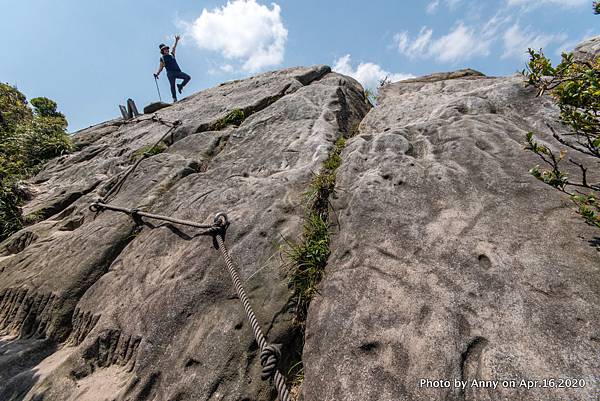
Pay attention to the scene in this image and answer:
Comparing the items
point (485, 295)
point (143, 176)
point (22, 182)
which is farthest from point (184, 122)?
point (485, 295)

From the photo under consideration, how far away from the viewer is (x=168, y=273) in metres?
3.43

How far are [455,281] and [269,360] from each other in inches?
64.4

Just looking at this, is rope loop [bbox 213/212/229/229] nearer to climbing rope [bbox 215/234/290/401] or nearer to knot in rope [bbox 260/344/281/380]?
climbing rope [bbox 215/234/290/401]

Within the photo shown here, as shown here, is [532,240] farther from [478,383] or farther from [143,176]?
[143,176]

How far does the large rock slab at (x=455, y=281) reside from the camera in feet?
6.43

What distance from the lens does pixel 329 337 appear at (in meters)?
2.44

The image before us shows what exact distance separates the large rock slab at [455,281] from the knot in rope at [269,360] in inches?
10.8

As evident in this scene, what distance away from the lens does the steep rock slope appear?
2674 millimetres

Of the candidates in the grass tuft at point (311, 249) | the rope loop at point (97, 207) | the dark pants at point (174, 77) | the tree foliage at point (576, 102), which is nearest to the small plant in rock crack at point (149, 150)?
the rope loop at point (97, 207)

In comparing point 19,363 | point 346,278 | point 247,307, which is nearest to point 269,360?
point 247,307

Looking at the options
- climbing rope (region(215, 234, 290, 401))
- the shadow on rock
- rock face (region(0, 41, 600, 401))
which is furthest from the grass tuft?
the shadow on rock

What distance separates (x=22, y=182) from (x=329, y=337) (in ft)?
30.8

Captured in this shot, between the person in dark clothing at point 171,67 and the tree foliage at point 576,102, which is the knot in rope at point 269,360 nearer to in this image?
the tree foliage at point 576,102

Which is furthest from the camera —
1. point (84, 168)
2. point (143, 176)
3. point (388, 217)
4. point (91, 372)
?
point (84, 168)
